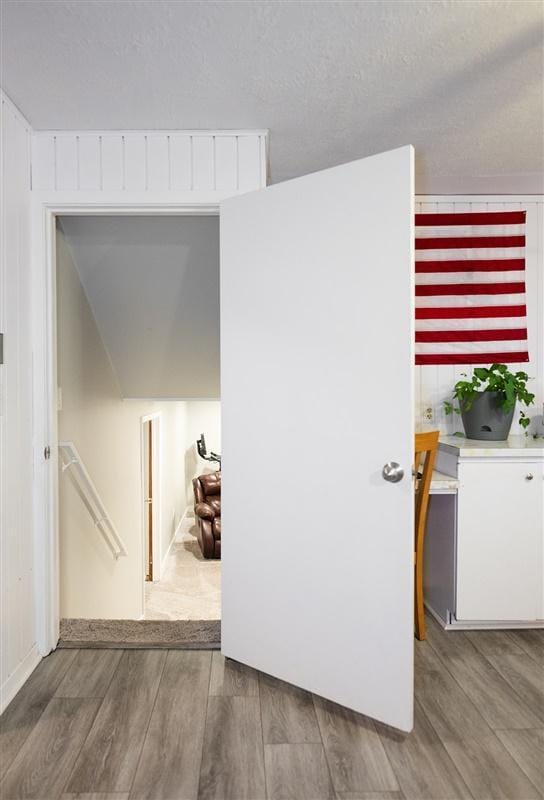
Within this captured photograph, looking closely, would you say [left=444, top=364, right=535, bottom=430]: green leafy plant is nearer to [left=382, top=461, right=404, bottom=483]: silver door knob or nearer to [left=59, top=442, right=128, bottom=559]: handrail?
[left=382, top=461, right=404, bottom=483]: silver door knob

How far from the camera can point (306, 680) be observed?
2352mm

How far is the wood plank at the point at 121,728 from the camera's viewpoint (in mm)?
1849

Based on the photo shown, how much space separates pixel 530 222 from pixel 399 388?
85.9 inches

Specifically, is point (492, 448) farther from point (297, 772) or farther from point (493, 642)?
point (297, 772)

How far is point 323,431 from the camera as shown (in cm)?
229

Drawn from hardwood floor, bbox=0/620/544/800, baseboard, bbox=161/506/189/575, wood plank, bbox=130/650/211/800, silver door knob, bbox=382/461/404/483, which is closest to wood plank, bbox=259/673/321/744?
hardwood floor, bbox=0/620/544/800

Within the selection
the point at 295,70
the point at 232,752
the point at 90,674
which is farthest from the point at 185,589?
the point at 295,70

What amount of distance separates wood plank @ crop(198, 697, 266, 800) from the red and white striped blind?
2228 millimetres

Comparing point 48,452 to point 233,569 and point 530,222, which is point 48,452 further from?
point 530,222

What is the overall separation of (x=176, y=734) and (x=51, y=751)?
16.5 inches

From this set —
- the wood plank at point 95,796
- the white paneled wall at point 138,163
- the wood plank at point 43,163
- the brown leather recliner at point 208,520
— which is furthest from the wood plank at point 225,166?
the brown leather recliner at point 208,520

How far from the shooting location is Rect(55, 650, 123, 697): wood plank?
238 cm

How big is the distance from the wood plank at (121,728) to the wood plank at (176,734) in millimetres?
→ 34

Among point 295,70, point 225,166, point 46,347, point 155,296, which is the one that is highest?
point 295,70
